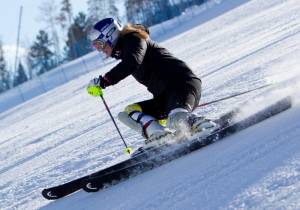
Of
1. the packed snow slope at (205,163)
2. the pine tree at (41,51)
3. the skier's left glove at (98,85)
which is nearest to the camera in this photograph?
the packed snow slope at (205,163)

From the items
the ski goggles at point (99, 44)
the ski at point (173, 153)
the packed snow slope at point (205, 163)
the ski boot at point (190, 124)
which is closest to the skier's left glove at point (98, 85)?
the ski goggles at point (99, 44)

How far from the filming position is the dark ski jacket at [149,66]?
204 inches

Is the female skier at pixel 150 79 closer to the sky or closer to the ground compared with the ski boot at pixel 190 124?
closer to the sky

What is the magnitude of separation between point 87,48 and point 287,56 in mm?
42904

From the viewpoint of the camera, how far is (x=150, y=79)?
546 centimetres

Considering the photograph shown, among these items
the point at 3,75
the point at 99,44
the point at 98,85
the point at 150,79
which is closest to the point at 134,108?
the point at 150,79

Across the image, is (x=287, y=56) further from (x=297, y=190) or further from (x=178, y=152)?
(x=297, y=190)

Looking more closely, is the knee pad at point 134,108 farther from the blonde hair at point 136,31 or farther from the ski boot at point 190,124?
the blonde hair at point 136,31

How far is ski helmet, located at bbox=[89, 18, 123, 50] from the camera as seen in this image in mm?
5406

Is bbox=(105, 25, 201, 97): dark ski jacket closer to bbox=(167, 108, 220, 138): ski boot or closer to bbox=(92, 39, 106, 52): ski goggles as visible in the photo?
bbox=(92, 39, 106, 52): ski goggles

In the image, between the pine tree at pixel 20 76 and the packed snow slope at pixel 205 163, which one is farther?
the pine tree at pixel 20 76

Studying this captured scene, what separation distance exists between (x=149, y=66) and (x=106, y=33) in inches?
19.9

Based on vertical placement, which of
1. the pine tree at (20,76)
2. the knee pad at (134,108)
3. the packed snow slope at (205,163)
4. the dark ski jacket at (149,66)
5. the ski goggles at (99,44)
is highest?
the ski goggles at (99,44)

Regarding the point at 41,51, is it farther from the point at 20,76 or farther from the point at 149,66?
the point at 149,66
